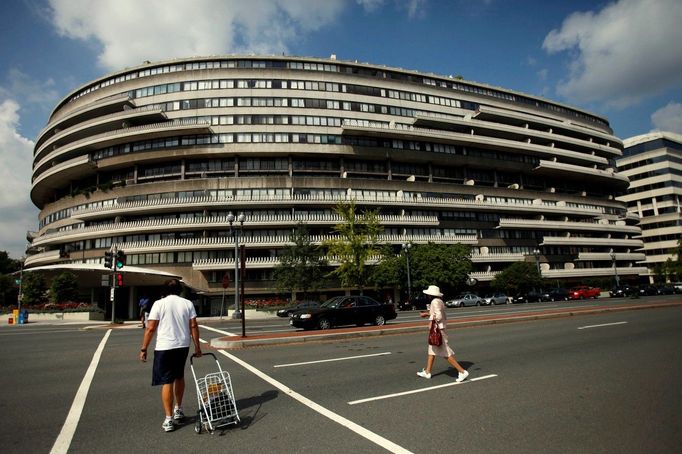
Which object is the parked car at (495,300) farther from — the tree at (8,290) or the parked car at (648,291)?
the tree at (8,290)

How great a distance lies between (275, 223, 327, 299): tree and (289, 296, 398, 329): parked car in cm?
1900

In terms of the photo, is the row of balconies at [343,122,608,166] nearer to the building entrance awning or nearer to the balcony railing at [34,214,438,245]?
the balcony railing at [34,214,438,245]

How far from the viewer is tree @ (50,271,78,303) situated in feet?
113

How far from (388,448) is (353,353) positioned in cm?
636

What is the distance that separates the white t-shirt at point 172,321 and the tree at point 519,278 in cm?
4744

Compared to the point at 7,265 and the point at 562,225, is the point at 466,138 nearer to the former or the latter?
the point at 562,225

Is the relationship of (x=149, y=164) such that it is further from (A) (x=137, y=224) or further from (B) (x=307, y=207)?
(B) (x=307, y=207)

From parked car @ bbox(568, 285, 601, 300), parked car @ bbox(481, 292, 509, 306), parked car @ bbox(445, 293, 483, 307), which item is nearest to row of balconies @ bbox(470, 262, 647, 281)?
parked car @ bbox(481, 292, 509, 306)

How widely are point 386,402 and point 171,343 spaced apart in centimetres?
337

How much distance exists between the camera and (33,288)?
120ft

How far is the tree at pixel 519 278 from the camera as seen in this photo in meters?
45.9

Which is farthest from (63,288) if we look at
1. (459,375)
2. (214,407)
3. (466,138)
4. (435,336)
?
(466,138)

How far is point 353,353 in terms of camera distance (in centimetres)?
1041

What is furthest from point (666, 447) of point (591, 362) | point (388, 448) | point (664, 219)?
point (664, 219)
